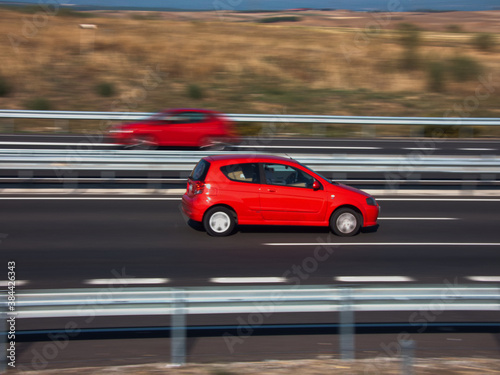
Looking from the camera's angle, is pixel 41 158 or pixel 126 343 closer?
pixel 126 343

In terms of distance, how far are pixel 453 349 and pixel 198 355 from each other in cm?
260

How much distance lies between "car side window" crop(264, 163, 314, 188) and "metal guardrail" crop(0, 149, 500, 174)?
4.21 meters

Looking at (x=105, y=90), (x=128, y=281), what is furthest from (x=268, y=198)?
(x=105, y=90)

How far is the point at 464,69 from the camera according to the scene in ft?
126

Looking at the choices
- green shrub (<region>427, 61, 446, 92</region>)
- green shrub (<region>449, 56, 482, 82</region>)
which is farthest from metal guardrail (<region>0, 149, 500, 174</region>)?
green shrub (<region>449, 56, 482, 82</region>)

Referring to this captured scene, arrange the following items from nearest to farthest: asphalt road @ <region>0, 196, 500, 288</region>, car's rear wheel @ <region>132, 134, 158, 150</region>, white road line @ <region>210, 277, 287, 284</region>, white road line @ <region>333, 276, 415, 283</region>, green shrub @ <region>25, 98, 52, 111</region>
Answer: white road line @ <region>210, 277, 287, 284</region>
white road line @ <region>333, 276, 415, 283</region>
asphalt road @ <region>0, 196, 500, 288</region>
car's rear wheel @ <region>132, 134, 158, 150</region>
green shrub @ <region>25, 98, 52, 111</region>

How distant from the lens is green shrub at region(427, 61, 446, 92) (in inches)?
1468

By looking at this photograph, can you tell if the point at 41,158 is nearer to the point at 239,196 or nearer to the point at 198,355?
the point at 239,196

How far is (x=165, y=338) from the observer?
6.41 meters

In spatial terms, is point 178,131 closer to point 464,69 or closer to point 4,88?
point 4,88

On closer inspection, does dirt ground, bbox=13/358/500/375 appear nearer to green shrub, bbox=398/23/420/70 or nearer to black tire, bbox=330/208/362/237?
black tire, bbox=330/208/362/237

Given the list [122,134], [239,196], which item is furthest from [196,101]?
[239,196]

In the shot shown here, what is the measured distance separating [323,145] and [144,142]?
648 centimetres

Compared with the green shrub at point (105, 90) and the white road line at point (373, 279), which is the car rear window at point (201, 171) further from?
the green shrub at point (105, 90)
